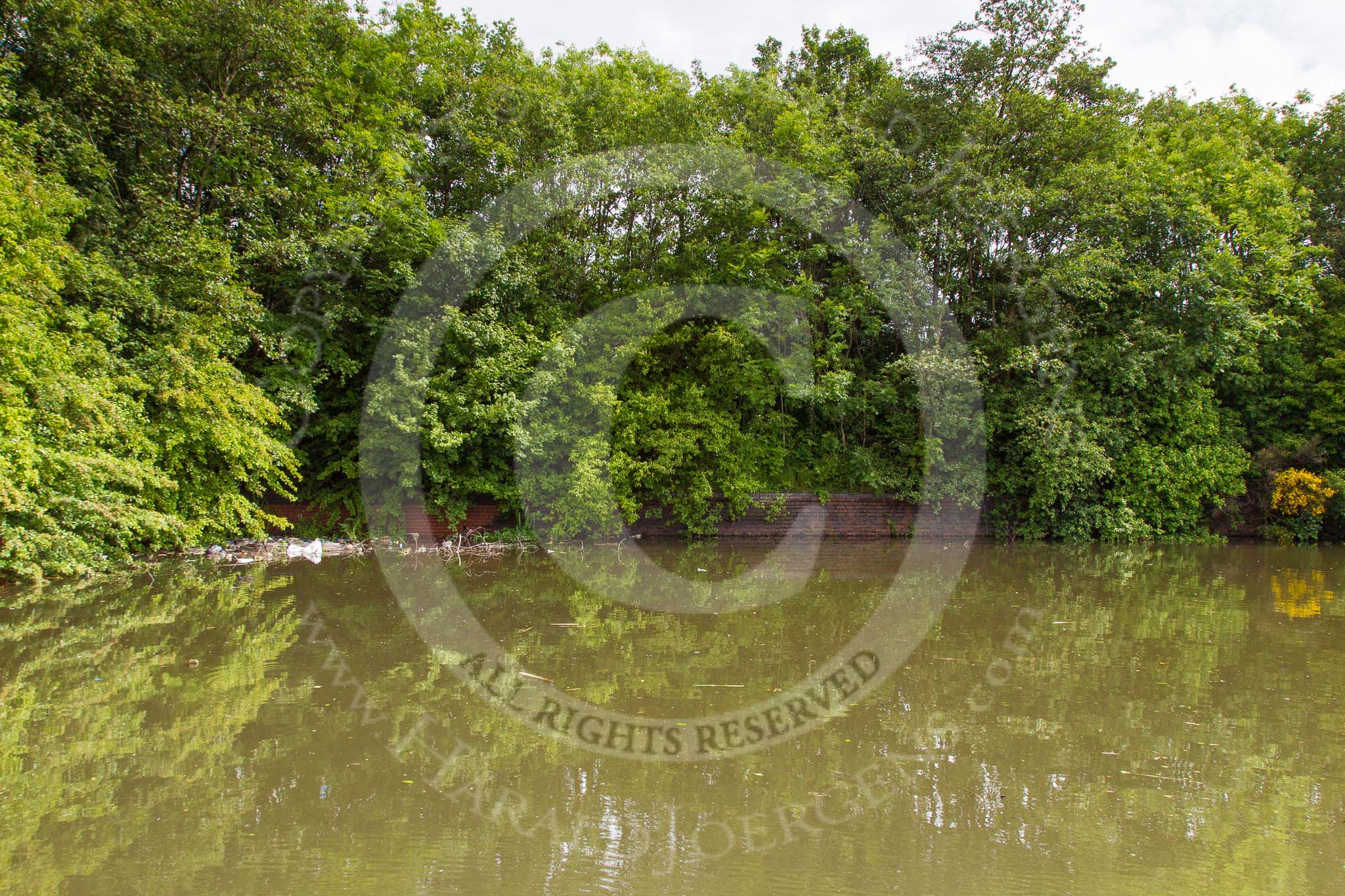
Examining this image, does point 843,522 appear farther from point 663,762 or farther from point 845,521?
point 663,762

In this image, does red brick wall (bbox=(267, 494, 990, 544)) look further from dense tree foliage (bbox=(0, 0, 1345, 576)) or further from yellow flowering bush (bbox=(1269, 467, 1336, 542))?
yellow flowering bush (bbox=(1269, 467, 1336, 542))

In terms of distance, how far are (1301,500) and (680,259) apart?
12635 millimetres

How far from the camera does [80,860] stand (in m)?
2.85

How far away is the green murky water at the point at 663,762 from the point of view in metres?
2.94

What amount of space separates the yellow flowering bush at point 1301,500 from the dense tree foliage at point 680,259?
53 cm

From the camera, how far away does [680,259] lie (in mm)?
14836

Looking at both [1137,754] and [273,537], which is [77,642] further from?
[1137,754]

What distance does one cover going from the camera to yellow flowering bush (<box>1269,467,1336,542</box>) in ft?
46.9

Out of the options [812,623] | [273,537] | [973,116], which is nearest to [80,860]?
[812,623]

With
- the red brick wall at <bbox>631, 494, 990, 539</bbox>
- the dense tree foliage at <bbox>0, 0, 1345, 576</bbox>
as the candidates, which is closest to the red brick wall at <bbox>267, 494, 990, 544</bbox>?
the red brick wall at <bbox>631, 494, 990, 539</bbox>

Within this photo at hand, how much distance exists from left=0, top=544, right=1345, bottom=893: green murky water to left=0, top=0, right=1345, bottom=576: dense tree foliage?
5.27 m

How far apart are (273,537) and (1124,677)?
11.6 meters

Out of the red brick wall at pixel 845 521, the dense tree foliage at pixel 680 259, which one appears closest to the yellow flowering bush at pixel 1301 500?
the dense tree foliage at pixel 680 259

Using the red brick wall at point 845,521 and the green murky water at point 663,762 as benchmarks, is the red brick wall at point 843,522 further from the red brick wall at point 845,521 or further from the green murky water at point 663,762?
the green murky water at point 663,762
